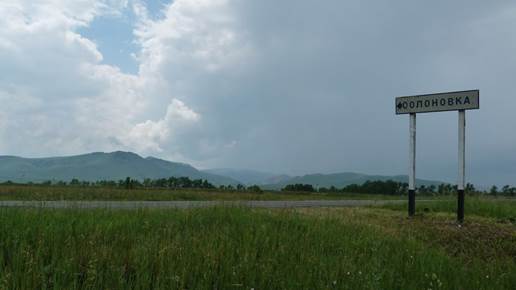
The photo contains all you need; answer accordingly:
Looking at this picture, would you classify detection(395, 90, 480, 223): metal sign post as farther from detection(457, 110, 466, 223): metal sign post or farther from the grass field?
the grass field

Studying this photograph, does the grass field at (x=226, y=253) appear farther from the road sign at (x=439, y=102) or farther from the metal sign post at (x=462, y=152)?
the road sign at (x=439, y=102)

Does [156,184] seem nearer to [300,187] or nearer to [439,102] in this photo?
[300,187]

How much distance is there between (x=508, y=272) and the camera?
644 centimetres

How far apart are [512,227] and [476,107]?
328cm

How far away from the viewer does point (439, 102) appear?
12.5 m

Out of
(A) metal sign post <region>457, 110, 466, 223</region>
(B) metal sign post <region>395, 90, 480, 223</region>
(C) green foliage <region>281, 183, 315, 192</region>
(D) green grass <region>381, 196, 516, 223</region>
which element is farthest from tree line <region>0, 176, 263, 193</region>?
(A) metal sign post <region>457, 110, 466, 223</region>

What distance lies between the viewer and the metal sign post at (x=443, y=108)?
11.9 metres

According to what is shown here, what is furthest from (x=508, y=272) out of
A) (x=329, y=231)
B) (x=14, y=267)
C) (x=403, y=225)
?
(x=14, y=267)

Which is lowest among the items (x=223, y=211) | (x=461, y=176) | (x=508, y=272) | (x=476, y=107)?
(x=508, y=272)

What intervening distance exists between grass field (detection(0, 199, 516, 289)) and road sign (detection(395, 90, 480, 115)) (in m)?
4.15

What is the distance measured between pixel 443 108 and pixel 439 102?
232 mm

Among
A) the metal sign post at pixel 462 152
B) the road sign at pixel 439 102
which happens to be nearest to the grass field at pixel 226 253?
the metal sign post at pixel 462 152

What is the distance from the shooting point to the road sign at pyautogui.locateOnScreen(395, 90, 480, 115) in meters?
11.9

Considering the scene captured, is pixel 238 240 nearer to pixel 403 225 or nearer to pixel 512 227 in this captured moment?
pixel 403 225
